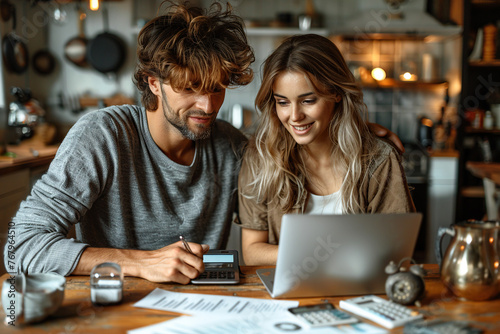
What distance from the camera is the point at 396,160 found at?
1724 mm

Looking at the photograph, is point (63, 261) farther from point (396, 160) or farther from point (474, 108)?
point (474, 108)

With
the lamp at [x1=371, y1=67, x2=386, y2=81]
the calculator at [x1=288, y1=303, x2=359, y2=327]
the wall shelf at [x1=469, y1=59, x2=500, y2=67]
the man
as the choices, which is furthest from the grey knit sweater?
the wall shelf at [x1=469, y1=59, x2=500, y2=67]

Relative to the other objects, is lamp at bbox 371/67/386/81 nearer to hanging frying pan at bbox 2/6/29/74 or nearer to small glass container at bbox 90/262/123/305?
hanging frying pan at bbox 2/6/29/74

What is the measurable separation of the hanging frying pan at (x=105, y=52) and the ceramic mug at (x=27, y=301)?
3503mm

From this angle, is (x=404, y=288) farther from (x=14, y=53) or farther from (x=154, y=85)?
(x=14, y=53)

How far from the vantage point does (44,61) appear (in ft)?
14.2

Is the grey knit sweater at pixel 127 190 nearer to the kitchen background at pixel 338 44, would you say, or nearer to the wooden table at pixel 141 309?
the wooden table at pixel 141 309

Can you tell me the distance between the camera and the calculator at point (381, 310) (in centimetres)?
101

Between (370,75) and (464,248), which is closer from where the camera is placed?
(464,248)

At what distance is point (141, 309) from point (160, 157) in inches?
29.1

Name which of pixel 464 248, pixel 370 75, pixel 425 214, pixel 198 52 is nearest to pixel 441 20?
pixel 370 75

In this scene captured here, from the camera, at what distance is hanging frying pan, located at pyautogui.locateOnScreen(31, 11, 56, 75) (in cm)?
432

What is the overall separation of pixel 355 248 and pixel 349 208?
0.58m

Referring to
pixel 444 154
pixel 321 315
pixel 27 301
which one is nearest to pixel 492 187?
pixel 444 154
